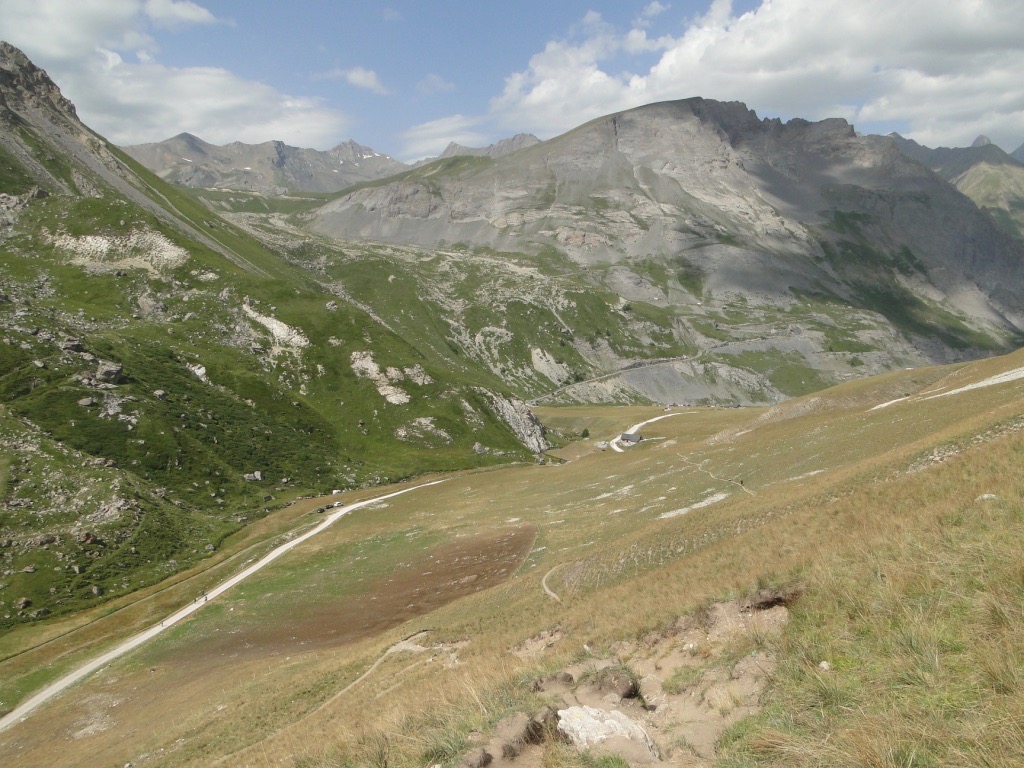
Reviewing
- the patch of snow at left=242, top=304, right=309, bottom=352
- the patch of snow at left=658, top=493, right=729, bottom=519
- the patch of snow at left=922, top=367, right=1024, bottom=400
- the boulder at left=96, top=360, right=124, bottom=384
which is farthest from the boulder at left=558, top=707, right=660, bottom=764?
the patch of snow at left=242, top=304, right=309, bottom=352

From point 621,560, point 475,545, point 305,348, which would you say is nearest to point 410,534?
point 475,545

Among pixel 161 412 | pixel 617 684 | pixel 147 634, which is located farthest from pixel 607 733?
pixel 161 412

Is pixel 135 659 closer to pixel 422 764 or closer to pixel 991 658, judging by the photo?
pixel 422 764

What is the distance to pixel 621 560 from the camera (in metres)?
30.6

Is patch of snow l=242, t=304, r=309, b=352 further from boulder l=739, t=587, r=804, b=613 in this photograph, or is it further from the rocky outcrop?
boulder l=739, t=587, r=804, b=613

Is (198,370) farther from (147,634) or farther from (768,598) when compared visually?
(768,598)

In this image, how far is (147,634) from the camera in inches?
1933

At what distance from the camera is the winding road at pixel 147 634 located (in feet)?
128

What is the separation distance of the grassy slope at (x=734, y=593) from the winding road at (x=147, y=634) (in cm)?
246

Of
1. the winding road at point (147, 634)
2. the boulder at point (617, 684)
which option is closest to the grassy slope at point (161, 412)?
the winding road at point (147, 634)

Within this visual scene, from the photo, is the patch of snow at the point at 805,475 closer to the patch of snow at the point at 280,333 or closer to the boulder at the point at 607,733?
the boulder at the point at 607,733

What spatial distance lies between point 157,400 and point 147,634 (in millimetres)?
61606

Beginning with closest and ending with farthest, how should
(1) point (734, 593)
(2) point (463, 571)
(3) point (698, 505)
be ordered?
1. (1) point (734, 593)
2. (3) point (698, 505)
3. (2) point (463, 571)

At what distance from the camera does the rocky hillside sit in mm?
64750
